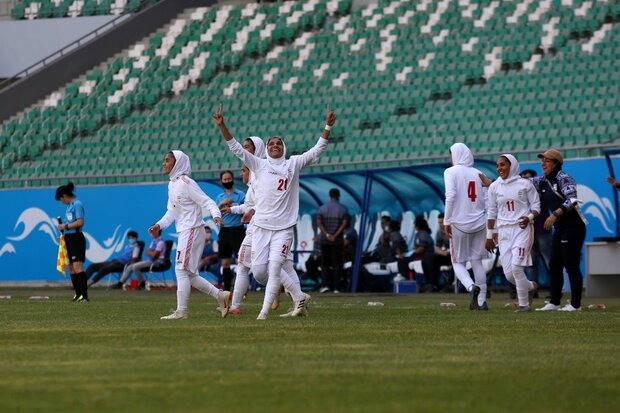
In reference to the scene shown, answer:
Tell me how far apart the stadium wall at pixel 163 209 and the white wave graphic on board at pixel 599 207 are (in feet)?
0.06

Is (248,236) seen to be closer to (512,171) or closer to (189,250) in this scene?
(189,250)

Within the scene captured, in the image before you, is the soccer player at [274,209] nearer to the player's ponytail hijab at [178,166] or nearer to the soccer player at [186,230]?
the soccer player at [186,230]

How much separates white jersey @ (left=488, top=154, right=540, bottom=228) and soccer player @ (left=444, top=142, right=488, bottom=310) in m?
0.23

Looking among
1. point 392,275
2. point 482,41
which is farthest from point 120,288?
point 482,41

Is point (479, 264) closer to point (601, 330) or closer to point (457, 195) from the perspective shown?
point (457, 195)

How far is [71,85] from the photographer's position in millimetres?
45094

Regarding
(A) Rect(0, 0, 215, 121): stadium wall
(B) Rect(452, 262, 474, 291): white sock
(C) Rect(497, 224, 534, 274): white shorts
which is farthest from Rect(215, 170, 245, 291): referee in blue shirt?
(A) Rect(0, 0, 215, 121): stadium wall

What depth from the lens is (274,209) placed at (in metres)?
17.0

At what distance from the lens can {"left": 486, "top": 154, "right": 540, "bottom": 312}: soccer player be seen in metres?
19.4

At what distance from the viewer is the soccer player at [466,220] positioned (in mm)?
19594

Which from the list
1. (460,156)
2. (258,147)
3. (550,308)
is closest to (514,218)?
(460,156)

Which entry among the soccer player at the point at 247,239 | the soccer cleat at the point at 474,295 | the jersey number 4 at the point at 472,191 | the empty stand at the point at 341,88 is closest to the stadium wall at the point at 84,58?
the empty stand at the point at 341,88

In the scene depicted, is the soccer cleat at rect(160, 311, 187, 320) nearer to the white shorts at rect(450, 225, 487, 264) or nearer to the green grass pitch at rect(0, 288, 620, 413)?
the green grass pitch at rect(0, 288, 620, 413)

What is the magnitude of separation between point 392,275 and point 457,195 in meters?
10.1
